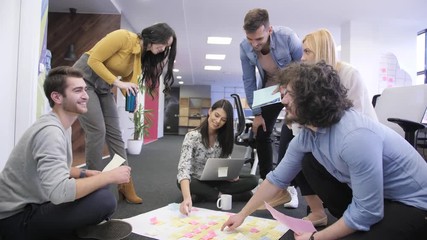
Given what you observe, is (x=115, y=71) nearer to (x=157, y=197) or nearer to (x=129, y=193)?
(x=129, y=193)

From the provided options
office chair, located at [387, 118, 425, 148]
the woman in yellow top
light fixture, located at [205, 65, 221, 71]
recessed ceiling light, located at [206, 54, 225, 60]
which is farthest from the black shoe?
light fixture, located at [205, 65, 221, 71]

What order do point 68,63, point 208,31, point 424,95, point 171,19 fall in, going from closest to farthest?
point 424,95 → point 68,63 → point 171,19 → point 208,31

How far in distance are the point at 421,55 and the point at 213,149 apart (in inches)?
210

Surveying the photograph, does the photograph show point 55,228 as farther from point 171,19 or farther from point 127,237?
point 171,19

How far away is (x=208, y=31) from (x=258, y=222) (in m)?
4.83

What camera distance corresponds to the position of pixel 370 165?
866 millimetres

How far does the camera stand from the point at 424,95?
81.5 inches

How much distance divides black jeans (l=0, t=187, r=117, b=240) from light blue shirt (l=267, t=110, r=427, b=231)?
86 centimetres

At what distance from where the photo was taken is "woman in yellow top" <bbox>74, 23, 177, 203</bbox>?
175 centimetres

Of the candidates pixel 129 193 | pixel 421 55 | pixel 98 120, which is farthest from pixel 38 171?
pixel 421 55

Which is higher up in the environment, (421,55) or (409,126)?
(421,55)

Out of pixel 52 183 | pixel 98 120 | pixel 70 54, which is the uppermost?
pixel 70 54

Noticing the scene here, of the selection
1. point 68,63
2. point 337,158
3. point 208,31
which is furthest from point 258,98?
point 208,31

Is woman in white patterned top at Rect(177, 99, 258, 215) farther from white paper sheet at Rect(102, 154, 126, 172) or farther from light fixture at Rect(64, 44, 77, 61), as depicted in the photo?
light fixture at Rect(64, 44, 77, 61)
